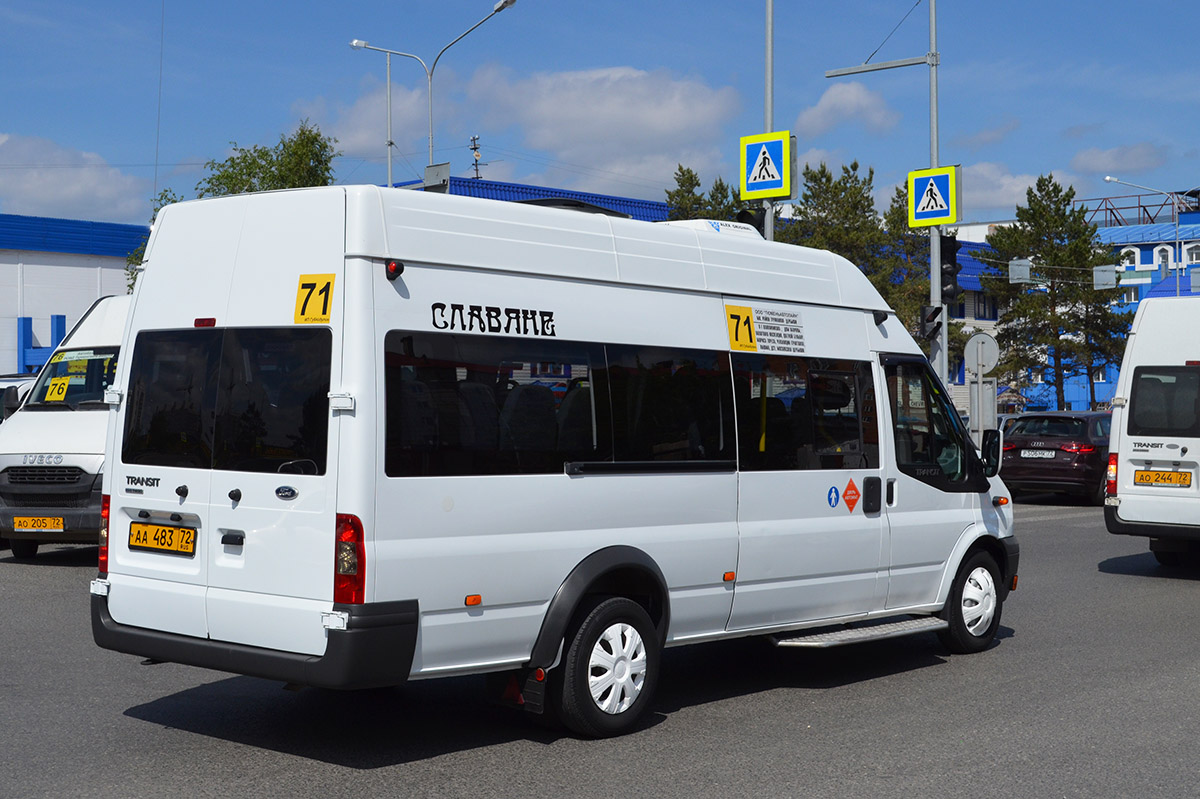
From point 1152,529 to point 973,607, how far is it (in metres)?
5.45

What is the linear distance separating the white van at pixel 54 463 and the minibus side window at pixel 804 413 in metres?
7.05

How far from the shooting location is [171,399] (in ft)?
21.6

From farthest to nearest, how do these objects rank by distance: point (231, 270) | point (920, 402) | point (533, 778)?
point (920, 402)
point (231, 270)
point (533, 778)

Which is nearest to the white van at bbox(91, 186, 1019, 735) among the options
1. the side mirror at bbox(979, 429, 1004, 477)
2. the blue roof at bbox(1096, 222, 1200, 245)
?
the side mirror at bbox(979, 429, 1004, 477)

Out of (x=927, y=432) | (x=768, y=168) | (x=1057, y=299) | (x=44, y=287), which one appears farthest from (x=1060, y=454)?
(x=44, y=287)

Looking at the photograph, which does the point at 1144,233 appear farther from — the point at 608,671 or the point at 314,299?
the point at 314,299

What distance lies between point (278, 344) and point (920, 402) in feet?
14.6

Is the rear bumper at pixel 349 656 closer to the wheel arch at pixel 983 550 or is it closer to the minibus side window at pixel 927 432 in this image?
the minibus side window at pixel 927 432

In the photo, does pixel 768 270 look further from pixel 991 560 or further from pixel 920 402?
pixel 991 560

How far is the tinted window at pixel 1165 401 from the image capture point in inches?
544

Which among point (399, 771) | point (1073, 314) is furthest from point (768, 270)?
point (1073, 314)

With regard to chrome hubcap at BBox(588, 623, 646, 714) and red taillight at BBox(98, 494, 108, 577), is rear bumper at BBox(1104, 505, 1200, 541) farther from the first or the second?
red taillight at BBox(98, 494, 108, 577)

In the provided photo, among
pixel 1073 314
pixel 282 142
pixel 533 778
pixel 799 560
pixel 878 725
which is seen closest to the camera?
pixel 533 778

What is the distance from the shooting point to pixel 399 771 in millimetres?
6109
